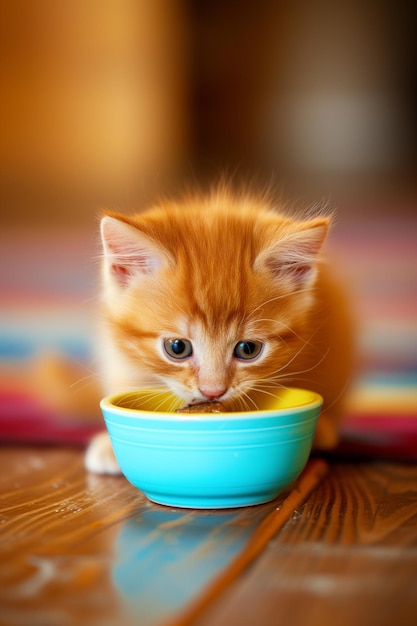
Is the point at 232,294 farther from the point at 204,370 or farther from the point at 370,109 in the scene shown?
the point at 370,109

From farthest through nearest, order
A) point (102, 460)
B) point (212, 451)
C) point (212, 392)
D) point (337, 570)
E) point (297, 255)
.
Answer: point (102, 460)
point (297, 255)
point (212, 392)
point (212, 451)
point (337, 570)

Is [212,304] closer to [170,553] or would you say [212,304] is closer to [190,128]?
[170,553]

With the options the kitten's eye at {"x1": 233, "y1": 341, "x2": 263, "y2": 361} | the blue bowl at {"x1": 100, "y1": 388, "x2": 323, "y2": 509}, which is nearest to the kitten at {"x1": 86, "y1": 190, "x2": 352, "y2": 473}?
the kitten's eye at {"x1": 233, "y1": 341, "x2": 263, "y2": 361}

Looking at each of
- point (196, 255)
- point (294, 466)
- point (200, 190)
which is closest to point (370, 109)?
point (200, 190)

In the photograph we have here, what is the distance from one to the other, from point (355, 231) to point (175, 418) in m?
0.85

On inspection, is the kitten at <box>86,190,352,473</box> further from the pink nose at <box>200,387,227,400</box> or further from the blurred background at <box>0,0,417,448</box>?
the blurred background at <box>0,0,417,448</box>

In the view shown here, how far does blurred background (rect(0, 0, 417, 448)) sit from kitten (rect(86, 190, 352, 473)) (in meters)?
0.29

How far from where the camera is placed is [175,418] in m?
1.24

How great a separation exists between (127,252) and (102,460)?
1.59 feet

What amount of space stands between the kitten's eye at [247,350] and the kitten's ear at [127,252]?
23cm

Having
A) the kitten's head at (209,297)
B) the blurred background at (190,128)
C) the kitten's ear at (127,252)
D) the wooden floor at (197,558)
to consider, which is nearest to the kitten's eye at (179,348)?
the kitten's head at (209,297)

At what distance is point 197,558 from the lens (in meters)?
1.10

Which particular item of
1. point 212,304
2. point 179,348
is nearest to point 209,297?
point 212,304

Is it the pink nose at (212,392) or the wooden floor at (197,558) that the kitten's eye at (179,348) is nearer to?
the pink nose at (212,392)
